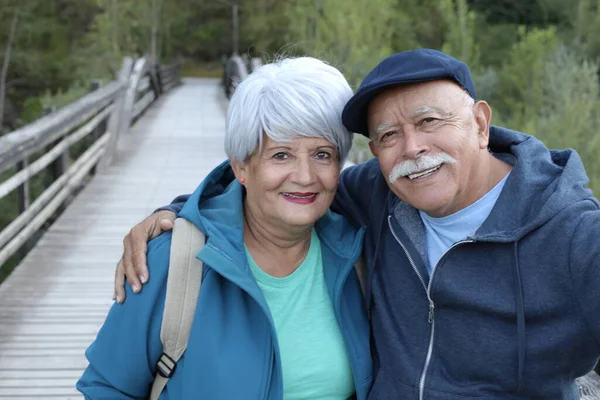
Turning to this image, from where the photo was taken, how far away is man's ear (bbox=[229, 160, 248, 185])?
2295 millimetres

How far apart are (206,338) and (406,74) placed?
2.73 feet

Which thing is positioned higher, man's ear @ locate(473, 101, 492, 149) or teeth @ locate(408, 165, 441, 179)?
man's ear @ locate(473, 101, 492, 149)

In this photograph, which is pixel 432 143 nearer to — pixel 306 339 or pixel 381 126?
pixel 381 126

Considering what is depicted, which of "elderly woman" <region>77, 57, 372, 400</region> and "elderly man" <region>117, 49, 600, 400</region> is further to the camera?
"elderly woman" <region>77, 57, 372, 400</region>

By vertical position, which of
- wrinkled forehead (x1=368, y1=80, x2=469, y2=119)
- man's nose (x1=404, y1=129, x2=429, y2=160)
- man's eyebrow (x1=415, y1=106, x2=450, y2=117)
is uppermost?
wrinkled forehead (x1=368, y1=80, x2=469, y2=119)

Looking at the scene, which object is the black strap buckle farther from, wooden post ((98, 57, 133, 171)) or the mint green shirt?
wooden post ((98, 57, 133, 171))

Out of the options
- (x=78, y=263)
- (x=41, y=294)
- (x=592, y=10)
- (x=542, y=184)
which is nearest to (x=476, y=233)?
(x=542, y=184)

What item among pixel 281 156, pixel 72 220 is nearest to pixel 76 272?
pixel 72 220

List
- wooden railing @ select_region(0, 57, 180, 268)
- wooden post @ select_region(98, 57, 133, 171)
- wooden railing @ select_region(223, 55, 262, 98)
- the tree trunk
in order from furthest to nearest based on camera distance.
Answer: the tree trunk, wooden railing @ select_region(223, 55, 262, 98), wooden post @ select_region(98, 57, 133, 171), wooden railing @ select_region(0, 57, 180, 268)

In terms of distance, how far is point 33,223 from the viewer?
19.8ft

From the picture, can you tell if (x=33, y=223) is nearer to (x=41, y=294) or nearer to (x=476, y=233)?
(x=41, y=294)

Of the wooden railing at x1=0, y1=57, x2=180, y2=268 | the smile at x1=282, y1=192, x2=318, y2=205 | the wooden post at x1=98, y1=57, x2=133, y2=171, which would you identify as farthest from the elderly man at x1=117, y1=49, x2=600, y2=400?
the wooden post at x1=98, y1=57, x2=133, y2=171

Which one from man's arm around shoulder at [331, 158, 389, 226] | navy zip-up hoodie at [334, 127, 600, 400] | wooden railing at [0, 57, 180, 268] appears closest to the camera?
navy zip-up hoodie at [334, 127, 600, 400]

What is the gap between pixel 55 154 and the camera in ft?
22.7
